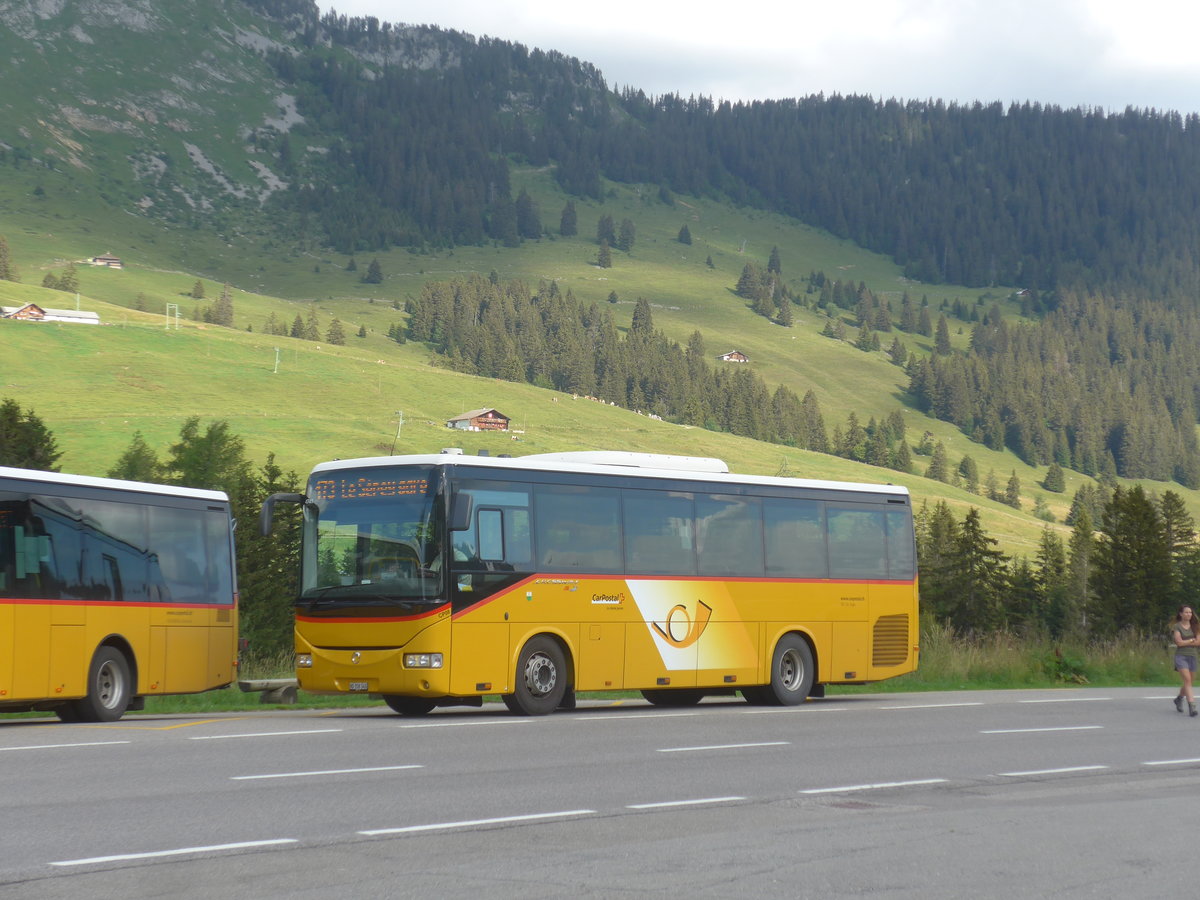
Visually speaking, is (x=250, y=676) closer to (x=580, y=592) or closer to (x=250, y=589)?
(x=580, y=592)

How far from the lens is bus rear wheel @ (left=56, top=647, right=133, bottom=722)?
61.0ft

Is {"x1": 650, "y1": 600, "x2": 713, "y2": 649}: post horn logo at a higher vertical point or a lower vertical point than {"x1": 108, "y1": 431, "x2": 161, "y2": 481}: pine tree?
lower

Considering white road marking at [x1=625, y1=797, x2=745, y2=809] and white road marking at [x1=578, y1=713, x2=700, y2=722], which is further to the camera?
white road marking at [x1=578, y1=713, x2=700, y2=722]

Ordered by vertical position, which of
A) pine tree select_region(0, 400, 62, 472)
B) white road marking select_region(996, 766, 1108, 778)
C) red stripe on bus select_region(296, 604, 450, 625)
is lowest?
white road marking select_region(996, 766, 1108, 778)

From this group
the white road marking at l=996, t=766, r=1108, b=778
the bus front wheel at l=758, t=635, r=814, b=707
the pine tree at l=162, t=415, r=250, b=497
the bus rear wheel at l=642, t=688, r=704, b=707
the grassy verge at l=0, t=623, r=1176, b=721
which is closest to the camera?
the white road marking at l=996, t=766, r=1108, b=778

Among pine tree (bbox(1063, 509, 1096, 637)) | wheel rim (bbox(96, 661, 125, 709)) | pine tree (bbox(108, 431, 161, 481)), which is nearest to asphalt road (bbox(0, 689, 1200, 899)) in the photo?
wheel rim (bbox(96, 661, 125, 709))

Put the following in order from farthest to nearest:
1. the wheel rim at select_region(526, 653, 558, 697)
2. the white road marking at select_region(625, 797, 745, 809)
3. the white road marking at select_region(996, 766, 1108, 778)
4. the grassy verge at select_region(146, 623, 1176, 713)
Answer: the grassy verge at select_region(146, 623, 1176, 713) < the wheel rim at select_region(526, 653, 558, 697) < the white road marking at select_region(996, 766, 1108, 778) < the white road marking at select_region(625, 797, 745, 809)

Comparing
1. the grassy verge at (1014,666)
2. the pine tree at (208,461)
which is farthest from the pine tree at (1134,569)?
the pine tree at (208,461)

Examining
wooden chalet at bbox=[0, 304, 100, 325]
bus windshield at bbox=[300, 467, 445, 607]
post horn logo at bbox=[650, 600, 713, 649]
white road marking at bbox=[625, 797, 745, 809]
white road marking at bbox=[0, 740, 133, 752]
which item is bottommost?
white road marking at bbox=[625, 797, 745, 809]

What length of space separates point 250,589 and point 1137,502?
49.3 metres

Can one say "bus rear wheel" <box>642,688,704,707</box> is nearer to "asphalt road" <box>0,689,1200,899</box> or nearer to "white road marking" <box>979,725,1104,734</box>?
"asphalt road" <box>0,689,1200,899</box>

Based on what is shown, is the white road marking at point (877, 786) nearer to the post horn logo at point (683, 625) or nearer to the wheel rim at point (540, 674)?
the wheel rim at point (540, 674)

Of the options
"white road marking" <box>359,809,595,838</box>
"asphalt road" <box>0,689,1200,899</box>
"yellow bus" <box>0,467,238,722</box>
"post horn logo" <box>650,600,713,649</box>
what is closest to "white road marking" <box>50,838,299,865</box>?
"asphalt road" <box>0,689,1200,899</box>

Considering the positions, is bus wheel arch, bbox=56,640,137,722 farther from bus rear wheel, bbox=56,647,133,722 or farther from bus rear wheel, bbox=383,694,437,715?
bus rear wheel, bbox=383,694,437,715
